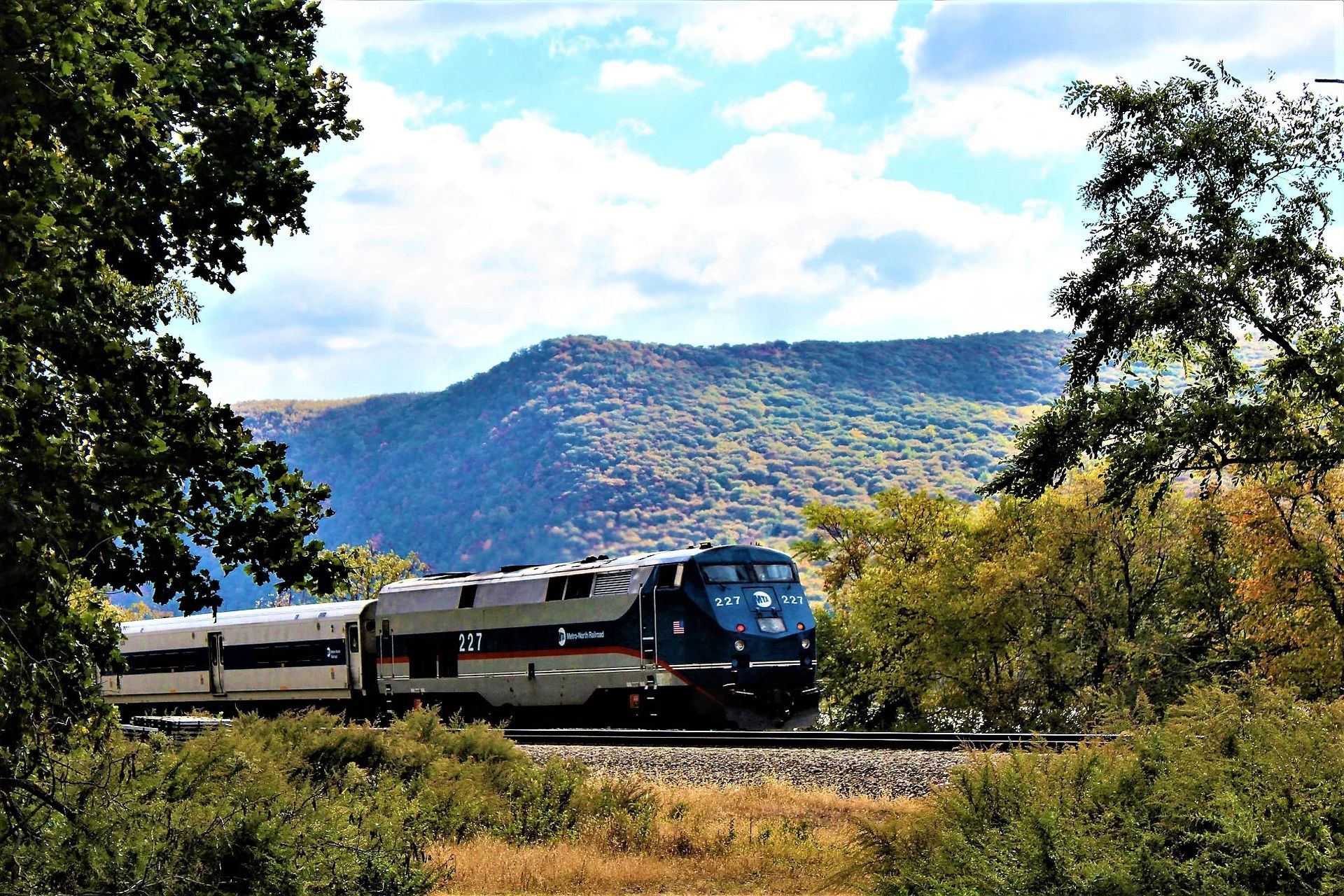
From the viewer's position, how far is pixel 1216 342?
25.1 meters

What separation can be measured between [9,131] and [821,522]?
43.6 m

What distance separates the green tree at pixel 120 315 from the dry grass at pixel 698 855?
194 inches

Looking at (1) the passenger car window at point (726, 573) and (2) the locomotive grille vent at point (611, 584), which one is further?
(2) the locomotive grille vent at point (611, 584)

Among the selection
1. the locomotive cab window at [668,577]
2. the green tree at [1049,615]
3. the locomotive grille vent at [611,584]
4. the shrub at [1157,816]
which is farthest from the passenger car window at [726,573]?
the shrub at [1157,816]

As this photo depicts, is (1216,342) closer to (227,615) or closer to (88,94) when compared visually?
(88,94)

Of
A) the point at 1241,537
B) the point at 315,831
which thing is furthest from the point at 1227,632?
the point at 315,831

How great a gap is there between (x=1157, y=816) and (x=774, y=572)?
20894 millimetres

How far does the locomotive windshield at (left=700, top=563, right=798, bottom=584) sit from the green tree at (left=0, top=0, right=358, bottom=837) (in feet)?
62.1

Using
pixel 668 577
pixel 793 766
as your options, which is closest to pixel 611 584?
Result: pixel 668 577

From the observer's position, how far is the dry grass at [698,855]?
45.6 ft

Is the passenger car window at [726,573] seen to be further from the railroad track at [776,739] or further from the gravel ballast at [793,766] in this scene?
the gravel ballast at [793,766]

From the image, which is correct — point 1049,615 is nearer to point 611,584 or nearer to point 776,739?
point 611,584

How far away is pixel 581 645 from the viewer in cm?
3025

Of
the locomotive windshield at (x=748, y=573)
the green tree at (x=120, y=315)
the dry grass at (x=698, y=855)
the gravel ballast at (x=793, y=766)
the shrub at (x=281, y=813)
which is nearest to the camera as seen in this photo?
the green tree at (x=120, y=315)
